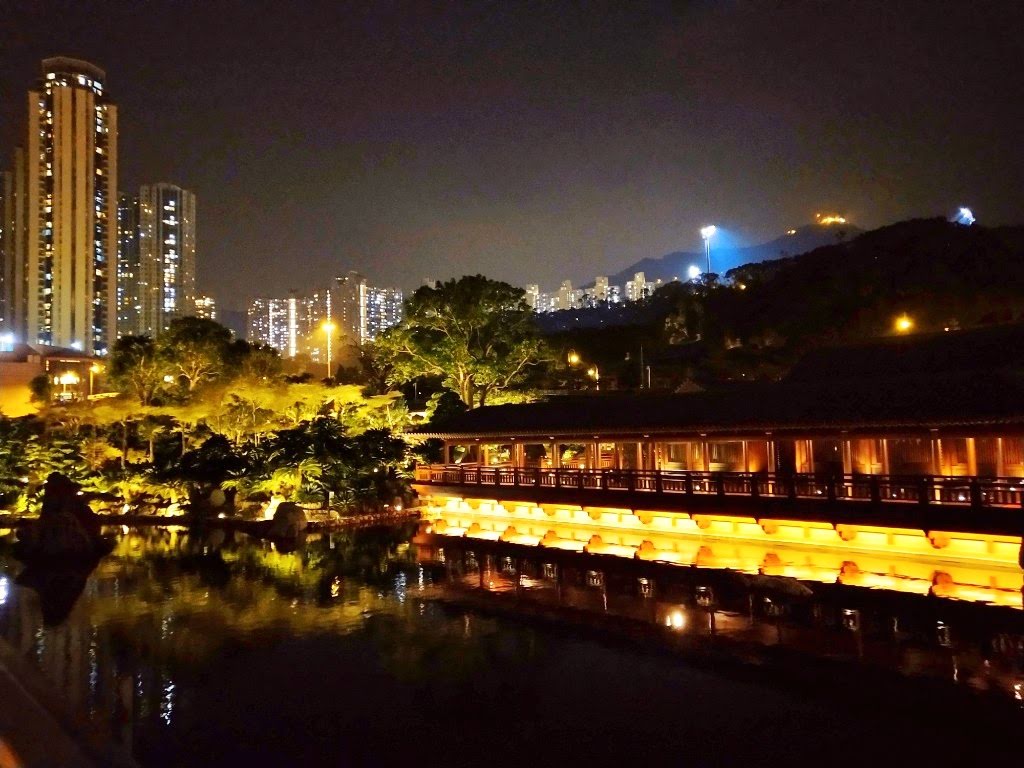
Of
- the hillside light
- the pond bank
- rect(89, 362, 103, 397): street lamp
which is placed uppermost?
the hillside light

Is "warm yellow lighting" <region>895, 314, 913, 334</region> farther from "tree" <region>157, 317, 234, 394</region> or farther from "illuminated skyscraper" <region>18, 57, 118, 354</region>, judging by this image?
"illuminated skyscraper" <region>18, 57, 118, 354</region>

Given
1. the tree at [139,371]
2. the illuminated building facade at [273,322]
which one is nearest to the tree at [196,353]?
the tree at [139,371]

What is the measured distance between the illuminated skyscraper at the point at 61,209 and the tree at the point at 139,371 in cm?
5641

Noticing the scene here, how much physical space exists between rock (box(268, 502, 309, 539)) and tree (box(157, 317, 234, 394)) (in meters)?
12.4

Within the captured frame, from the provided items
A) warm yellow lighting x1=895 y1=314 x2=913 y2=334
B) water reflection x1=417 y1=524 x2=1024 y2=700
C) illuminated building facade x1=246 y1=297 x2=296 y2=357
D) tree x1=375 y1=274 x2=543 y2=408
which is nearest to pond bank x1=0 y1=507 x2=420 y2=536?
tree x1=375 y1=274 x2=543 y2=408

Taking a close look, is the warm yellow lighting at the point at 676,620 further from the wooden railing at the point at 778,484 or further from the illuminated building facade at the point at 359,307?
the illuminated building facade at the point at 359,307

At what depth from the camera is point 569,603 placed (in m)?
18.5

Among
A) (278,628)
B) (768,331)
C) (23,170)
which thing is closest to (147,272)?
(23,170)

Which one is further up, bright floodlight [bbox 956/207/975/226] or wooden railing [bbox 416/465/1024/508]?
bright floodlight [bbox 956/207/975/226]

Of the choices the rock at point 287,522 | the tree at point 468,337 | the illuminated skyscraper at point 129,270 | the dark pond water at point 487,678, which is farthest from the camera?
the illuminated skyscraper at point 129,270

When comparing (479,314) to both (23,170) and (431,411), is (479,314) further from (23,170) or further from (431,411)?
(23,170)

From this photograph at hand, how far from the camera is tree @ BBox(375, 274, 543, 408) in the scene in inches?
1459

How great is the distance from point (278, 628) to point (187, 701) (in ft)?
13.9

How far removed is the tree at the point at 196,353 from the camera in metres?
39.6
